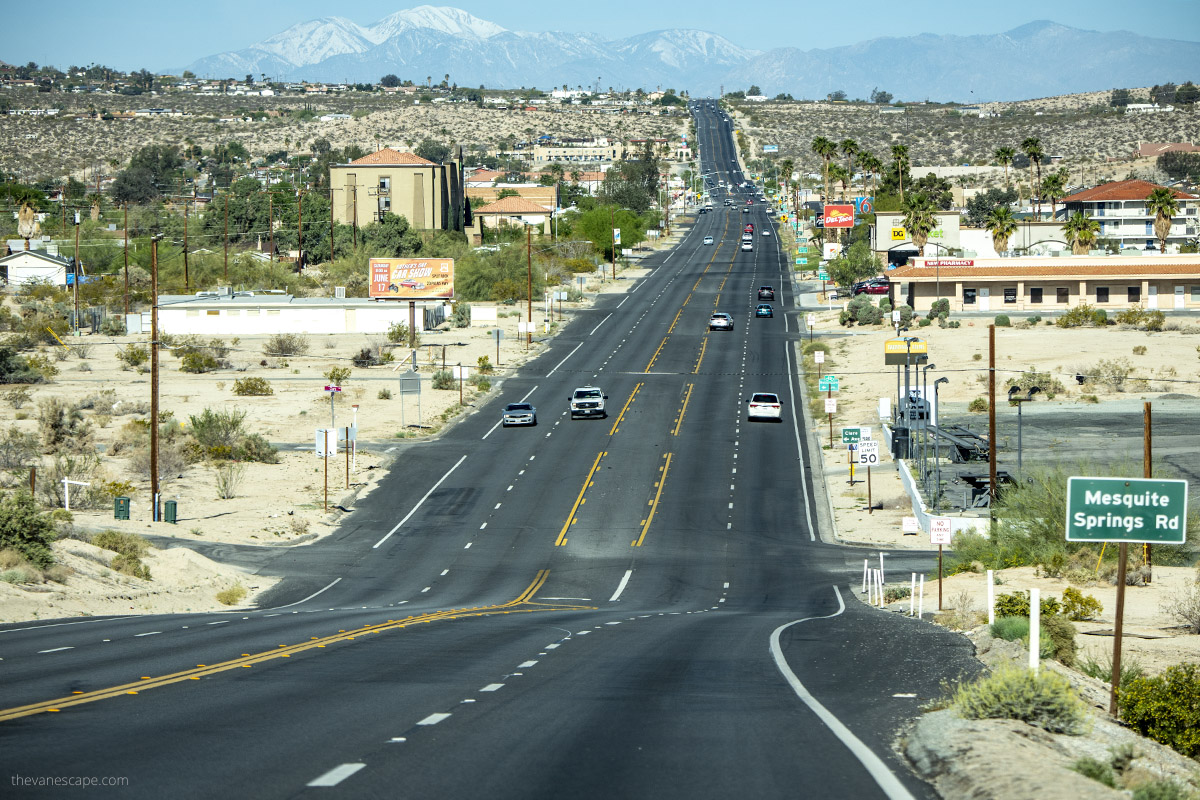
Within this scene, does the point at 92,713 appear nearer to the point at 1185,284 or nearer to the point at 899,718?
the point at 899,718

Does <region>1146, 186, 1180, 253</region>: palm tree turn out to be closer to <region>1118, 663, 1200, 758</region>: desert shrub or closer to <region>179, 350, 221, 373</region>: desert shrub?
<region>179, 350, 221, 373</region>: desert shrub

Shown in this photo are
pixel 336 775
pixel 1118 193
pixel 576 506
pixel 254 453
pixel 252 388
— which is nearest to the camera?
pixel 336 775

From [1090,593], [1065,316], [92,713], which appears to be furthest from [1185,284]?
[92,713]

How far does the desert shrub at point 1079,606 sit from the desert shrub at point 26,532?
2250cm

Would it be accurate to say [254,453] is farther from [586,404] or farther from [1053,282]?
[1053,282]

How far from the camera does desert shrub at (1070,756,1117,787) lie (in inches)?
402

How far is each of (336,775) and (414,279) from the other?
90.4 metres

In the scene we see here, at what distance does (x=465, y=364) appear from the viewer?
280ft

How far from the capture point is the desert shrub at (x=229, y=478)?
51125 millimetres

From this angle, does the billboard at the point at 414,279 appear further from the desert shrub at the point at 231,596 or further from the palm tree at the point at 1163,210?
the palm tree at the point at 1163,210

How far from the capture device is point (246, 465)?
56.9m

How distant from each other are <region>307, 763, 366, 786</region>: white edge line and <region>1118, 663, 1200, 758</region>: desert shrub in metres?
9.76

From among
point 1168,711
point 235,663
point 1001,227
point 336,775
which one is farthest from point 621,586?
point 1001,227

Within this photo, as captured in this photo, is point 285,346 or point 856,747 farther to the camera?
point 285,346
